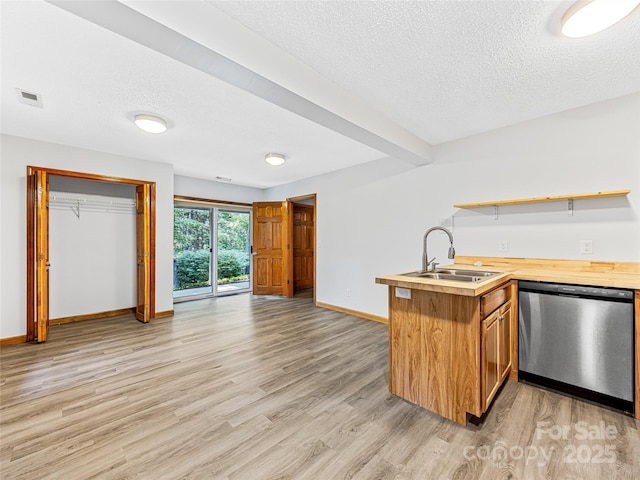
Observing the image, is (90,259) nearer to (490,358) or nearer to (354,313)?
(354,313)

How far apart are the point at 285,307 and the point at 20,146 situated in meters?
4.24

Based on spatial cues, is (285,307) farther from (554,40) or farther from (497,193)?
(554,40)

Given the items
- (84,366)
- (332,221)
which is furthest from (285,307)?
(84,366)

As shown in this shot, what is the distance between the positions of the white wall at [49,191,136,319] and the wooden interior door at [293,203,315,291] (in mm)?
3190

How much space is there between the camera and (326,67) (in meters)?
2.01

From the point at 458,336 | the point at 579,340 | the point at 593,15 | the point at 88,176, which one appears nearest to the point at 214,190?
the point at 88,176

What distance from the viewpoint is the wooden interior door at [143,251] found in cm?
420

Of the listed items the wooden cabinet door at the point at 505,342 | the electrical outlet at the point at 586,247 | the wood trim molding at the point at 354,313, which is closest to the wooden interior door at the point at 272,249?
the wood trim molding at the point at 354,313

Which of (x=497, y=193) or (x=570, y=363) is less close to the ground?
(x=497, y=193)

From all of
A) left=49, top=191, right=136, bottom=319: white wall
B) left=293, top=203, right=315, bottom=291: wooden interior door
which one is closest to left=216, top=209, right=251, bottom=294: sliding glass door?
left=293, top=203, right=315, bottom=291: wooden interior door

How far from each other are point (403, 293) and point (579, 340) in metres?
1.37

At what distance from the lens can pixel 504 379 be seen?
2.33 m

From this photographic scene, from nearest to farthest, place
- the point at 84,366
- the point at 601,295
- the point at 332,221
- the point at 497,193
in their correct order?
the point at 601,295
the point at 84,366
the point at 497,193
the point at 332,221

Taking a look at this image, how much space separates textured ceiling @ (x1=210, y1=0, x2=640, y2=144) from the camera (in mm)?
1515
